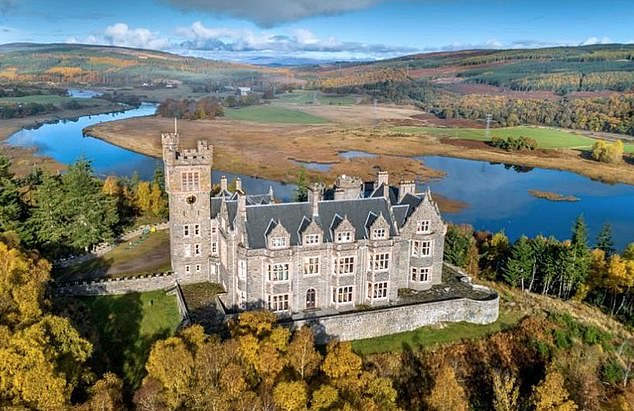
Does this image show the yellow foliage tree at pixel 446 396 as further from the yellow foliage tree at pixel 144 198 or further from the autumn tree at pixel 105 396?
the yellow foliage tree at pixel 144 198

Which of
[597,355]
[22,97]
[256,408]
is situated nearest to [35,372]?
[256,408]

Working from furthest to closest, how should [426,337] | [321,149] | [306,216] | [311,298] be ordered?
[321,149] < [311,298] < [306,216] < [426,337]

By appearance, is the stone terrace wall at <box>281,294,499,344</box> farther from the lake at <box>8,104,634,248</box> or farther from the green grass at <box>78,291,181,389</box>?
the lake at <box>8,104,634,248</box>

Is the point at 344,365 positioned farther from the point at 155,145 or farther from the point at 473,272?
the point at 155,145

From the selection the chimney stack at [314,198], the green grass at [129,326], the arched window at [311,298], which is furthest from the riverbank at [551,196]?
the green grass at [129,326]

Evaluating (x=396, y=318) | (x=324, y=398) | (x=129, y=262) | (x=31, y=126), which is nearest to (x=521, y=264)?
(x=396, y=318)

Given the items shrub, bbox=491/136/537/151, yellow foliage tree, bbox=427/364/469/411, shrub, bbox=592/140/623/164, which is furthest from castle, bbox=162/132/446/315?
shrub, bbox=491/136/537/151

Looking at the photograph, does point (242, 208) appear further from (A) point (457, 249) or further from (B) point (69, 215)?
(A) point (457, 249)
